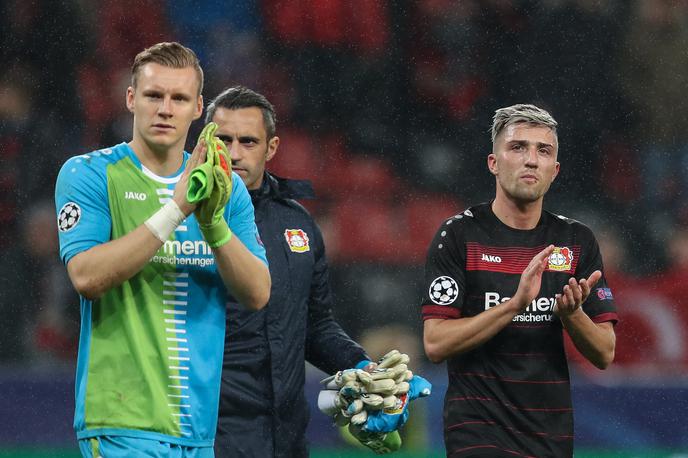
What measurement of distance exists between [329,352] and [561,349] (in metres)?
0.80

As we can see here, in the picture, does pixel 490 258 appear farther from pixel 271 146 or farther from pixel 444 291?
pixel 271 146

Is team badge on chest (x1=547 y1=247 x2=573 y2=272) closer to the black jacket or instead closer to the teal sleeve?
the black jacket

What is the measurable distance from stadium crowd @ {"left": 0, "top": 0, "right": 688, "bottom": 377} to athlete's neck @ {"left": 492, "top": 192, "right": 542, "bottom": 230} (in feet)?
12.9


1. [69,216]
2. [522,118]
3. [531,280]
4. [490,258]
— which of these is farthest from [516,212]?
[69,216]

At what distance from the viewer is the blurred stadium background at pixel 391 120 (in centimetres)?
777

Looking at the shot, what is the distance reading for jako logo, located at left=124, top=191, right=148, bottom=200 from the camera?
2.88m

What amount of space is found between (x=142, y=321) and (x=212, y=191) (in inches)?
15.0

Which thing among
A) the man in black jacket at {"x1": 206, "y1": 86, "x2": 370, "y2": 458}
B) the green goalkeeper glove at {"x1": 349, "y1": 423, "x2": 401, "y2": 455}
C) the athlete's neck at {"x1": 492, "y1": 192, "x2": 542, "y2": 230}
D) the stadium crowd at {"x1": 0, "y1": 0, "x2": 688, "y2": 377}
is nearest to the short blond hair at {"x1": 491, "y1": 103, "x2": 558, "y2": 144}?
the athlete's neck at {"x1": 492, "y1": 192, "x2": 542, "y2": 230}

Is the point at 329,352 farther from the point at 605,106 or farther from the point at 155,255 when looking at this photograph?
the point at 605,106

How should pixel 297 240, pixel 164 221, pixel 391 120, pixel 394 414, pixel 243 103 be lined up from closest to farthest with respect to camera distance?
pixel 164 221, pixel 394 414, pixel 297 240, pixel 243 103, pixel 391 120

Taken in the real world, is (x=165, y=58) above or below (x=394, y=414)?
above

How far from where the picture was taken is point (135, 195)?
Answer: 2.89 meters

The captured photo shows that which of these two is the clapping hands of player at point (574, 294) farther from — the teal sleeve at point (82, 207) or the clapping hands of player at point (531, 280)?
the teal sleeve at point (82, 207)

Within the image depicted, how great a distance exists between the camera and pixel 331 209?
8141 mm
